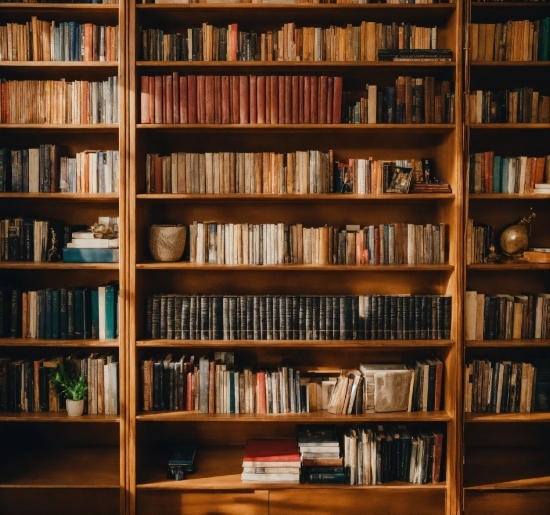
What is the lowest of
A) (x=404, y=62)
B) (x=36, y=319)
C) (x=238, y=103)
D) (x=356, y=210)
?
(x=36, y=319)

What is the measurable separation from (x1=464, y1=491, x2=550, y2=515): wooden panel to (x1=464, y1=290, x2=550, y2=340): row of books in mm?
776

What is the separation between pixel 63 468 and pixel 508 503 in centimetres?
227

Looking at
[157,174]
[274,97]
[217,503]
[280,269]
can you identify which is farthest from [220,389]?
[274,97]

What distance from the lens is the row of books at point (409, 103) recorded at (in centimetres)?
305

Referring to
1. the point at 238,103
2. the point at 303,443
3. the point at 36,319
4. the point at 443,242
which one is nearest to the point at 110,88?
the point at 238,103

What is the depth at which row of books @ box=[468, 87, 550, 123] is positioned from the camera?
10.2 ft

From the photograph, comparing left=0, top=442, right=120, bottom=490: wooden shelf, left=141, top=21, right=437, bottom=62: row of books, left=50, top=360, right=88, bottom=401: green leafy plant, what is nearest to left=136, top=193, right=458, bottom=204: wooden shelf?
left=141, top=21, right=437, bottom=62: row of books

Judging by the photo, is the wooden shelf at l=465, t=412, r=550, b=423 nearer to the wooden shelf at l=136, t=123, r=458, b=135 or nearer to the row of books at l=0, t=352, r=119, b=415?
the wooden shelf at l=136, t=123, r=458, b=135

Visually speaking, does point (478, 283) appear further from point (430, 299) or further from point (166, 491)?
point (166, 491)

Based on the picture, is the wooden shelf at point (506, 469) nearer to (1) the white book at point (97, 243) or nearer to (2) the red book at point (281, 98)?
(2) the red book at point (281, 98)

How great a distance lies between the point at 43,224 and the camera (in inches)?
124

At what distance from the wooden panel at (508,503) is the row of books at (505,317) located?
776 mm

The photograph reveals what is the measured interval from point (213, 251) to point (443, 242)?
1.17 metres

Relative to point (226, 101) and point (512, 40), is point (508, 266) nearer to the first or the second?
point (512, 40)
